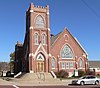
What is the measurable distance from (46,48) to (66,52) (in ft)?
22.4

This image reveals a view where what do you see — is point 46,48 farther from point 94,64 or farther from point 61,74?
point 94,64

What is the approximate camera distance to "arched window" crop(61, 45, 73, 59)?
5941cm

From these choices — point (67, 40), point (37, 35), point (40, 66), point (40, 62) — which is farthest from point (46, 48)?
point (67, 40)

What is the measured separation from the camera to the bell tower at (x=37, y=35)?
53688mm

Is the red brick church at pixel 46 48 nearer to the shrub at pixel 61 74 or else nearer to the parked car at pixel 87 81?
the shrub at pixel 61 74

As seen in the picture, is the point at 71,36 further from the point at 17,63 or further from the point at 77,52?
the point at 17,63

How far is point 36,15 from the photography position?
5528 centimetres

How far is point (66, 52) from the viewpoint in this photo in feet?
196

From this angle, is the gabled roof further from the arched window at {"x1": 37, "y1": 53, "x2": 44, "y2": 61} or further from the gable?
the arched window at {"x1": 37, "y1": 53, "x2": 44, "y2": 61}

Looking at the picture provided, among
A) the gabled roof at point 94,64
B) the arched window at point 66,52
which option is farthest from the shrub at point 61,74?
the gabled roof at point 94,64

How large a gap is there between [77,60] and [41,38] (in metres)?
A: 11.7

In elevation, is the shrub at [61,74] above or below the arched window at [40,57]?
below

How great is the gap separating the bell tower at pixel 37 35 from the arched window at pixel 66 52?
585cm

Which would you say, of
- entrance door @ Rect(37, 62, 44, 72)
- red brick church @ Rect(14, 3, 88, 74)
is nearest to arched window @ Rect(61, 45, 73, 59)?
red brick church @ Rect(14, 3, 88, 74)
